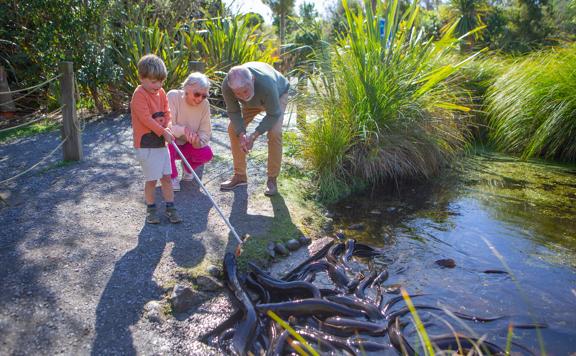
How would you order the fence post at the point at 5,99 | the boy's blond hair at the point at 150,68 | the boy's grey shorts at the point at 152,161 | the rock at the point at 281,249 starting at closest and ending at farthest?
A: the boy's blond hair at the point at 150,68
the boy's grey shorts at the point at 152,161
the rock at the point at 281,249
the fence post at the point at 5,99

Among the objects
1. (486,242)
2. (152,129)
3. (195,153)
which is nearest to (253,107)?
(195,153)

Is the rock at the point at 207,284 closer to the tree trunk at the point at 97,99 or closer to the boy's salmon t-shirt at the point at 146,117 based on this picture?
the boy's salmon t-shirt at the point at 146,117

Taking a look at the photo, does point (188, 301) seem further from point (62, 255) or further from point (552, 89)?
point (552, 89)

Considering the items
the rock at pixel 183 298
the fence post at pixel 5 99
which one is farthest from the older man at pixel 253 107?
the fence post at pixel 5 99

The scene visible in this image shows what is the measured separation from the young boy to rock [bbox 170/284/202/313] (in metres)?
0.97

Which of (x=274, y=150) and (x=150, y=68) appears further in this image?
(x=274, y=150)

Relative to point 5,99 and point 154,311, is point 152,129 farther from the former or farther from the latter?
point 5,99

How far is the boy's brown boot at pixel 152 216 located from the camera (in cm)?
372

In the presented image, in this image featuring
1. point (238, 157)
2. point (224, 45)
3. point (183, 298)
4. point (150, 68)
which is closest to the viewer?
point (183, 298)

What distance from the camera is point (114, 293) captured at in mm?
2797

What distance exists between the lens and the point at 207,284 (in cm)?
306

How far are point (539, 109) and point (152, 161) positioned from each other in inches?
243

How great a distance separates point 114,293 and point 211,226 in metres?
Answer: 1.15

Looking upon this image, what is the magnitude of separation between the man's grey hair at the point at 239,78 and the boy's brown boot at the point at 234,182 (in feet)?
3.78
